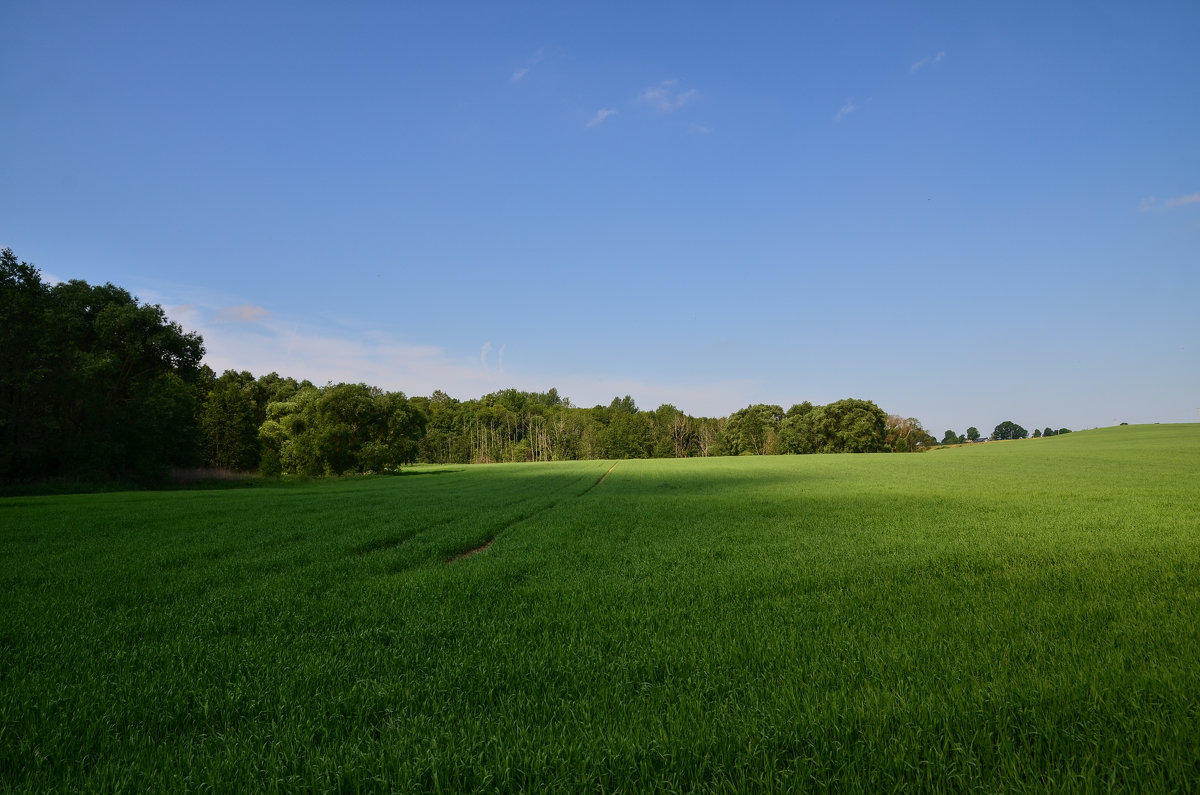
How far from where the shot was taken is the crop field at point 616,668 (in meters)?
2.94

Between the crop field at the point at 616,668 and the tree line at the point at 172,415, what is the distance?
1222 inches

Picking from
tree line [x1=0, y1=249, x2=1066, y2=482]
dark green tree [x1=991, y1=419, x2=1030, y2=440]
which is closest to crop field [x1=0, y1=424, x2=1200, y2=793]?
tree line [x1=0, y1=249, x2=1066, y2=482]

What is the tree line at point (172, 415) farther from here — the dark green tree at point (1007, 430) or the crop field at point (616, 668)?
the dark green tree at point (1007, 430)

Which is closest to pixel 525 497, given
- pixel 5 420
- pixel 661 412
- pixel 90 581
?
pixel 90 581

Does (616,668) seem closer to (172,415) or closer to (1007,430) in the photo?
(172,415)

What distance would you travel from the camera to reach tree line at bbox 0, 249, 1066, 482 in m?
30.8

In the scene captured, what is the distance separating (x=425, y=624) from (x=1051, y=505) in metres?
17.8

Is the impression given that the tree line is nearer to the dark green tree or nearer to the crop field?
the crop field

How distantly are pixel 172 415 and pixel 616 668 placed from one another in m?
44.8

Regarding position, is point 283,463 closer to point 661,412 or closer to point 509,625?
point 509,625

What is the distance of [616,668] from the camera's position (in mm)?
4387

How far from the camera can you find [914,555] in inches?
341

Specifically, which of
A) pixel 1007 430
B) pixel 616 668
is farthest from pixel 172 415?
pixel 1007 430

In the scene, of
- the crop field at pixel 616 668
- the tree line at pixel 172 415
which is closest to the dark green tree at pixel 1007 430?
the tree line at pixel 172 415
